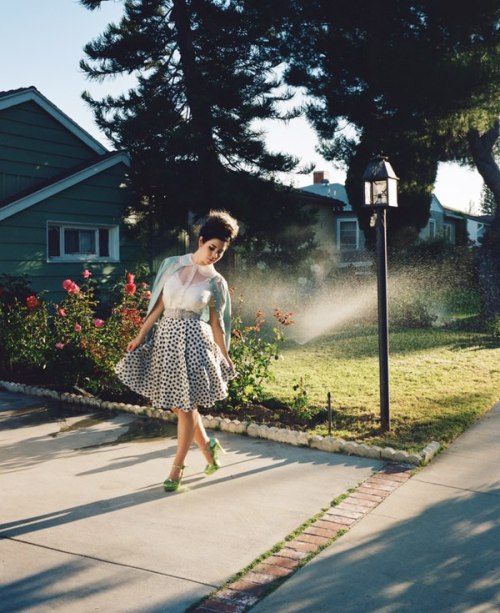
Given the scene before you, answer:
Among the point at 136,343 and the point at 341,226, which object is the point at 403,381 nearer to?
the point at 136,343

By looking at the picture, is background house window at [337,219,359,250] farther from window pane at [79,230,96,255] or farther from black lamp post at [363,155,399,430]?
black lamp post at [363,155,399,430]

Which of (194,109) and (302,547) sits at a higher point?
(194,109)

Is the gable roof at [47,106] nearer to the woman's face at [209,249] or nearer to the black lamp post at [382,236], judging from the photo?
the black lamp post at [382,236]

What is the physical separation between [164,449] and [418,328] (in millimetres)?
9996

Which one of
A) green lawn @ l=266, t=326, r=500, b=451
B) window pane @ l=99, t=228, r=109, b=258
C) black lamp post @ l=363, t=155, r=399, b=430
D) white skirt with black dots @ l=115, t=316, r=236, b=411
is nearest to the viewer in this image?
white skirt with black dots @ l=115, t=316, r=236, b=411

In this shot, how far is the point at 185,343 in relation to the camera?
454 cm

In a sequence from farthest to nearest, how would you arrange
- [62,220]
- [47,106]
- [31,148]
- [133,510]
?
1. [47,106]
2. [31,148]
3. [62,220]
4. [133,510]

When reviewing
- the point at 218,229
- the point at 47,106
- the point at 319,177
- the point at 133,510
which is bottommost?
the point at 133,510

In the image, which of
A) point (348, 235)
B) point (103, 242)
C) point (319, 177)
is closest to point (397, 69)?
point (103, 242)

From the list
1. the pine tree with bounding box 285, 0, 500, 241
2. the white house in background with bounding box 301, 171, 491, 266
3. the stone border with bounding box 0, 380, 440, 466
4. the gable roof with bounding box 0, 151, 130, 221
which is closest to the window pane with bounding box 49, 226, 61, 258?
the gable roof with bounding box 0, 151, 130, 221

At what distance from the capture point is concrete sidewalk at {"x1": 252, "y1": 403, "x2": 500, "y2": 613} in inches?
124

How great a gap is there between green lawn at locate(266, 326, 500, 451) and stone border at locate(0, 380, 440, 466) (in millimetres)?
278

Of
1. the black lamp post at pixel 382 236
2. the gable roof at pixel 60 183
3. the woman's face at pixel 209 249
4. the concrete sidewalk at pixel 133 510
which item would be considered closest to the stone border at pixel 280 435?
the concrete sidewalk at pixel 133 510

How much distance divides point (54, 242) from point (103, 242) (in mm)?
1125
